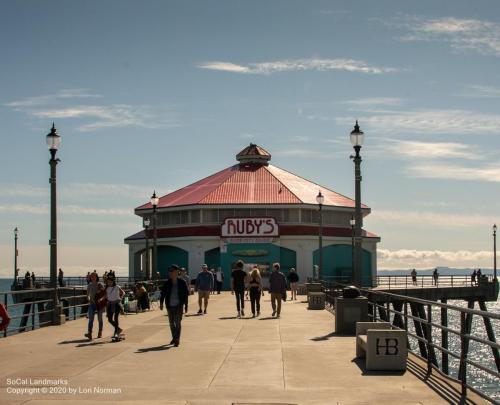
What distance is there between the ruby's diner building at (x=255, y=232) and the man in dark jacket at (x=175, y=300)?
142ft

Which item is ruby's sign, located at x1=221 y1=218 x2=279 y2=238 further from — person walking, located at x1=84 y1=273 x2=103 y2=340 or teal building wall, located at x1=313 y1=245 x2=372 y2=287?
person walking, located at x1=84 y1=273 x2=103 y2=340

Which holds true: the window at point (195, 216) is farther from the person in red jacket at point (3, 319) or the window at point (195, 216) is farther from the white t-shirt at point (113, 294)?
the person in red jacket at point (3, 319)

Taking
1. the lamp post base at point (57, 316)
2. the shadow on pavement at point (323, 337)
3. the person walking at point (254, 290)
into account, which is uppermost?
the person walking at point (254, 290)

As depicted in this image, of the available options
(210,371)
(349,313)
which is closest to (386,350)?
(210,371)

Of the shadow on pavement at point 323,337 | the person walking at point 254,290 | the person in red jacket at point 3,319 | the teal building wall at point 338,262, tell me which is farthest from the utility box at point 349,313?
the teal building wall at point 338,262

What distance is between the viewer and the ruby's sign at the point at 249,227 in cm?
6469

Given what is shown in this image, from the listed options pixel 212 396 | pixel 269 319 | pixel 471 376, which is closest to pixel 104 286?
pixel 269 319

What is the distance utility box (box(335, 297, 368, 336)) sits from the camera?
20.0 meters

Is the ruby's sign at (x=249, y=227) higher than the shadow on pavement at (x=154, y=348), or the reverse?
the ruby's sign at (x=249, y=227)

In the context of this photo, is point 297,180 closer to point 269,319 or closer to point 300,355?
point 269,319

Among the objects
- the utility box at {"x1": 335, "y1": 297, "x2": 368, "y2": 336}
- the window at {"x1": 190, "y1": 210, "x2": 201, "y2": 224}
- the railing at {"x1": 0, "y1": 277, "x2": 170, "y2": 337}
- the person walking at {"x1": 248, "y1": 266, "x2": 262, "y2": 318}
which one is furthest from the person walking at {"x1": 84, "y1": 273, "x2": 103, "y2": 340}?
the window at {"x1": 190, "y1": 210, "x2": 201, "y2": 224}

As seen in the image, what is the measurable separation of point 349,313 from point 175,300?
16.2 feet

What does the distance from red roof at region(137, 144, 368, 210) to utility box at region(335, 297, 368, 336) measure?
1810 inches

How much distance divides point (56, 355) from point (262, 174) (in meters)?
59.4
